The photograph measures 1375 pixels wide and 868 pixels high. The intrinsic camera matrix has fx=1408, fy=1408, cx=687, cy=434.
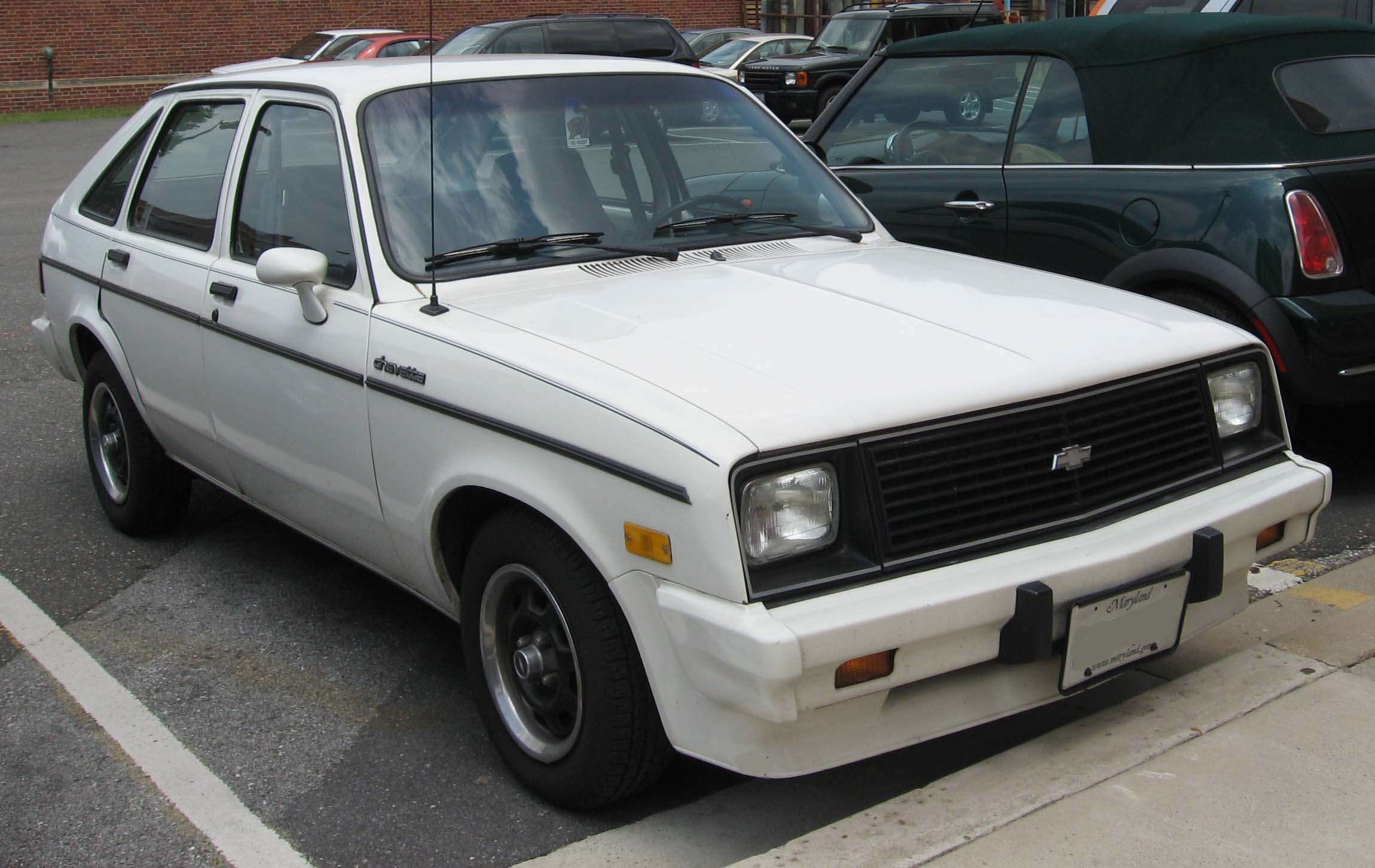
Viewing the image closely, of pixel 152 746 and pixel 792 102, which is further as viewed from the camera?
pixel 792 102

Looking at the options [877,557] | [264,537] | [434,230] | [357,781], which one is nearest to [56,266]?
[264,537]

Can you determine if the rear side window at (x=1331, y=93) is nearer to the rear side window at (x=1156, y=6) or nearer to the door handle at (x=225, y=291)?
the door handle at (x=225, y=291)

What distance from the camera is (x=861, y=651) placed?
108 inches

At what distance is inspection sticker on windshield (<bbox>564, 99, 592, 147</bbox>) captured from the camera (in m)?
4.20

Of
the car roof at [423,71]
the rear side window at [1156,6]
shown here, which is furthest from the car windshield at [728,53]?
the car roof at [423,71]

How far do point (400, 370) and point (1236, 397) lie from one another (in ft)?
6.94

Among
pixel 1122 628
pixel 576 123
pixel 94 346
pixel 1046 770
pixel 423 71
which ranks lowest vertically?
pixel 1046 770

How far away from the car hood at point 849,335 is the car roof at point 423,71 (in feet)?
2.69

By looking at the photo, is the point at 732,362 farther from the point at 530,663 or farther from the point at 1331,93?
the point at 1331,93

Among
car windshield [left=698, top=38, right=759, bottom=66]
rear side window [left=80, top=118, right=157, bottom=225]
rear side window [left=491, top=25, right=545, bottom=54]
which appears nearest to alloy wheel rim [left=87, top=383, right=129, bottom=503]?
rear side window [left=80, top=118, right=157, bottom=225]

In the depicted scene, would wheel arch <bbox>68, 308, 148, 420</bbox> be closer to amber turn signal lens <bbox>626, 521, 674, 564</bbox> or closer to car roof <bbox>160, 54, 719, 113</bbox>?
car roof <bbox>160, 54, 719, 113</bbox>

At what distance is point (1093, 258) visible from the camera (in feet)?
18.1

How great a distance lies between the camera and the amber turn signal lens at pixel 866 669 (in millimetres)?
2797

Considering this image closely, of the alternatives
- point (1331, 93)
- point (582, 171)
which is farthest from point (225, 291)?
point (1331, 93)
